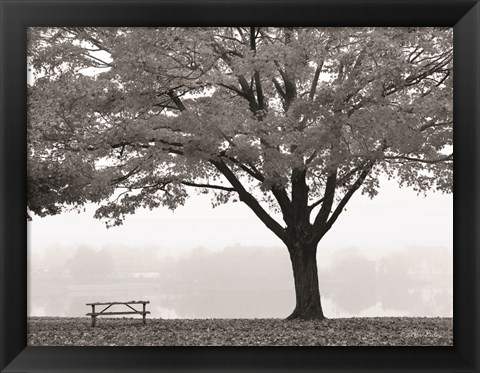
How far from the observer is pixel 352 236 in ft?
27.7

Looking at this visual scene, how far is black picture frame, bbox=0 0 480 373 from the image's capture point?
388cm

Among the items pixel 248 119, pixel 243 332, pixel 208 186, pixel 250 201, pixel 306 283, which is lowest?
pixel 243 332

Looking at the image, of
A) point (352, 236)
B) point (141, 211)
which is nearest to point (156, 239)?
point (141, 211)

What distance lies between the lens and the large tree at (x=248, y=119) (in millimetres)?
7652

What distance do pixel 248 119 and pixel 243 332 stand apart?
284 cm

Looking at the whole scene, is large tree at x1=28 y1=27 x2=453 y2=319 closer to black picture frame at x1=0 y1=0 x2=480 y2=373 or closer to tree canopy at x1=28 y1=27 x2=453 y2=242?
tree canopy at x1=28 y1=27 x2=453 y2=242

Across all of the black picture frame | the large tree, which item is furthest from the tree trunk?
the black picture frame

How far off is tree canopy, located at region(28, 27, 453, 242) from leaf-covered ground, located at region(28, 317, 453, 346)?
133 centimetres

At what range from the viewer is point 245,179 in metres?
8.76
